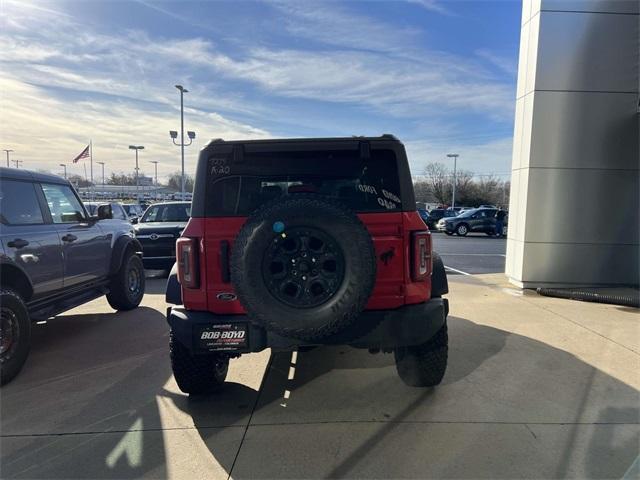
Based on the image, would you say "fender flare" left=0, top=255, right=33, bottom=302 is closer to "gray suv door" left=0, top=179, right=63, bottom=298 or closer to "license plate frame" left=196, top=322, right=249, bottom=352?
→ "gray suv door" left=0, top=179, right=63, bottom=298

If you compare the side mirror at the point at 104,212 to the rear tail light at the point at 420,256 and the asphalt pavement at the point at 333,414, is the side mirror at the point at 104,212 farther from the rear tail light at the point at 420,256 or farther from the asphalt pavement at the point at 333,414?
the rear tail light at the point at 420,256

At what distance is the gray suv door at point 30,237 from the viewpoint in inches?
163

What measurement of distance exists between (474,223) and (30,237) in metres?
22.9

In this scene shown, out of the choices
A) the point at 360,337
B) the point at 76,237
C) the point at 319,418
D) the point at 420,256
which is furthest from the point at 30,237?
the point at 420,256

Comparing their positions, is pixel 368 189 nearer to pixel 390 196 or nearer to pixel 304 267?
pixel 390 196

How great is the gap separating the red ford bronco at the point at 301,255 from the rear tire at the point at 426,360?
1.36 feet

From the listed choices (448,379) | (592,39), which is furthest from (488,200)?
(448,379)

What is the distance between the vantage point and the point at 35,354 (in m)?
4.77

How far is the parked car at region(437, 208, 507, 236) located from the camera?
24031mm

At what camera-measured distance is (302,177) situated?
10.5ft

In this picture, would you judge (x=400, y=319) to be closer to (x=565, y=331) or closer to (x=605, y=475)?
(x=605, y=475)

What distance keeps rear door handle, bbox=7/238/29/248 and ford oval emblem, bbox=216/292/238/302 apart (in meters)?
2.41

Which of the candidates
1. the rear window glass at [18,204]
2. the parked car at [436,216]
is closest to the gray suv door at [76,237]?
the rear window glass at [18,204]

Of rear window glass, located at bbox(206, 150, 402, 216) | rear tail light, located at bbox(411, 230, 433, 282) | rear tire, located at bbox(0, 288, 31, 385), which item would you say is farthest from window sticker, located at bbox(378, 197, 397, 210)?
rear tire, located at bbox(0, 288, 31, 385)
